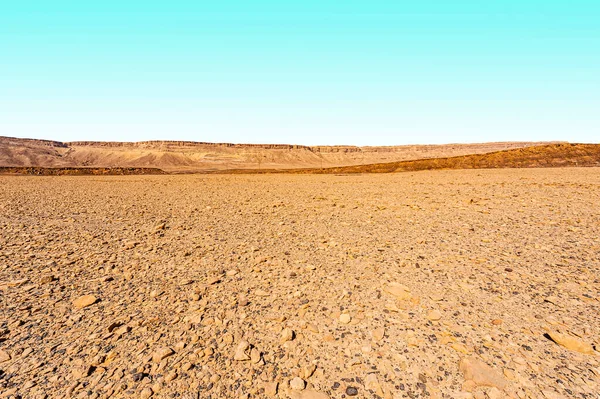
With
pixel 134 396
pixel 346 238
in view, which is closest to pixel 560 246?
pixel 346 238

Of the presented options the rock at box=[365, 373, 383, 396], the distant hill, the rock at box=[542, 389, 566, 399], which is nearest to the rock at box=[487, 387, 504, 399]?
A: the rock at box=[542, 389, 566, 399]

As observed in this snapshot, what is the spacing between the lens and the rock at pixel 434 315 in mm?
3082

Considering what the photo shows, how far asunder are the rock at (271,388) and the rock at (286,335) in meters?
0.49

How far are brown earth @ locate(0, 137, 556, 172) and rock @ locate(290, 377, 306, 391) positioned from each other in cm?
11695

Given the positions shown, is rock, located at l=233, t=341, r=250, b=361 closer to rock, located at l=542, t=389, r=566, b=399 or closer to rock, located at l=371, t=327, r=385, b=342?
rock, located at l=371, t=327, r=385, b=342

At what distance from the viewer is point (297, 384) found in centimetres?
228

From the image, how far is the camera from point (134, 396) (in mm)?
2191

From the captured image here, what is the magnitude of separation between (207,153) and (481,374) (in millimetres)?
155356

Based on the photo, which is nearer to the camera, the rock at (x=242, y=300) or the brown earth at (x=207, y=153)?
the rock at (x=242, y=300)

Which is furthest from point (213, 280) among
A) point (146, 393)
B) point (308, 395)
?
point (308, 395)

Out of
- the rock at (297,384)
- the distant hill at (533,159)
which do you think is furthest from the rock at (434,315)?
the distant hill at (533,159)

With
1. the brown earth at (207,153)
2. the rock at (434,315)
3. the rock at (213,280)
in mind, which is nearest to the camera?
the rock at (434,315)

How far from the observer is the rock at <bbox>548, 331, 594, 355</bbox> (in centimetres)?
252

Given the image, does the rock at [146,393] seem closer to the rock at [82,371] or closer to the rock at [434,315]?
the rock at [82,371]
